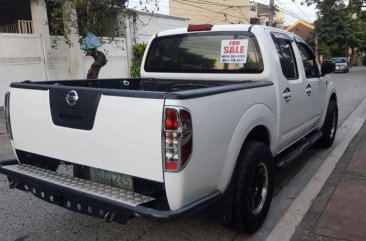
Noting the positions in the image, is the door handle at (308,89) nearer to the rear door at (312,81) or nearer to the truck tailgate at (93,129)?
the rear door at (312,81)

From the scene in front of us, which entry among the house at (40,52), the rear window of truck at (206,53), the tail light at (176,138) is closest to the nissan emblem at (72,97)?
the tail light at (176,138)

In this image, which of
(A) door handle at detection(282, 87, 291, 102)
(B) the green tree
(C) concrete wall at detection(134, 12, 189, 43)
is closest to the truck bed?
(A) door handle at detection(282, 87, 291, 102)

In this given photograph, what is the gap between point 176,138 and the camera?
2.56 m

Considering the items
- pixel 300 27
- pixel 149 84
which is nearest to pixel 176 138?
pixel 149 84

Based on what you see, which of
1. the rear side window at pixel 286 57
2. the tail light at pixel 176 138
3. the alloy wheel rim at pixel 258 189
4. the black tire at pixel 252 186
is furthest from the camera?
the rear side window at pixel 286 57

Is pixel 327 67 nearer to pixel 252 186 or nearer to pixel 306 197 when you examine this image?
pixel 306 197

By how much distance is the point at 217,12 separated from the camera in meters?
43.2

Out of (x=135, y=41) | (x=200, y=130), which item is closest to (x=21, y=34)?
(x=135, y=41)

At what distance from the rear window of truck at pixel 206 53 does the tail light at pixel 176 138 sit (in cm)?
178

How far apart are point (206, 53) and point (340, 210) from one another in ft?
7.20

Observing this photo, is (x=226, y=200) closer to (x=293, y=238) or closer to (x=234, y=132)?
(x=234, y=132)

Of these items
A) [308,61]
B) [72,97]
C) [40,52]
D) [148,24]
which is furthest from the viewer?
[148,24]

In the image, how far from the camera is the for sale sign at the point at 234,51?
4.18 meters

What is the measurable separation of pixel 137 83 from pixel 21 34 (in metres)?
9.10
